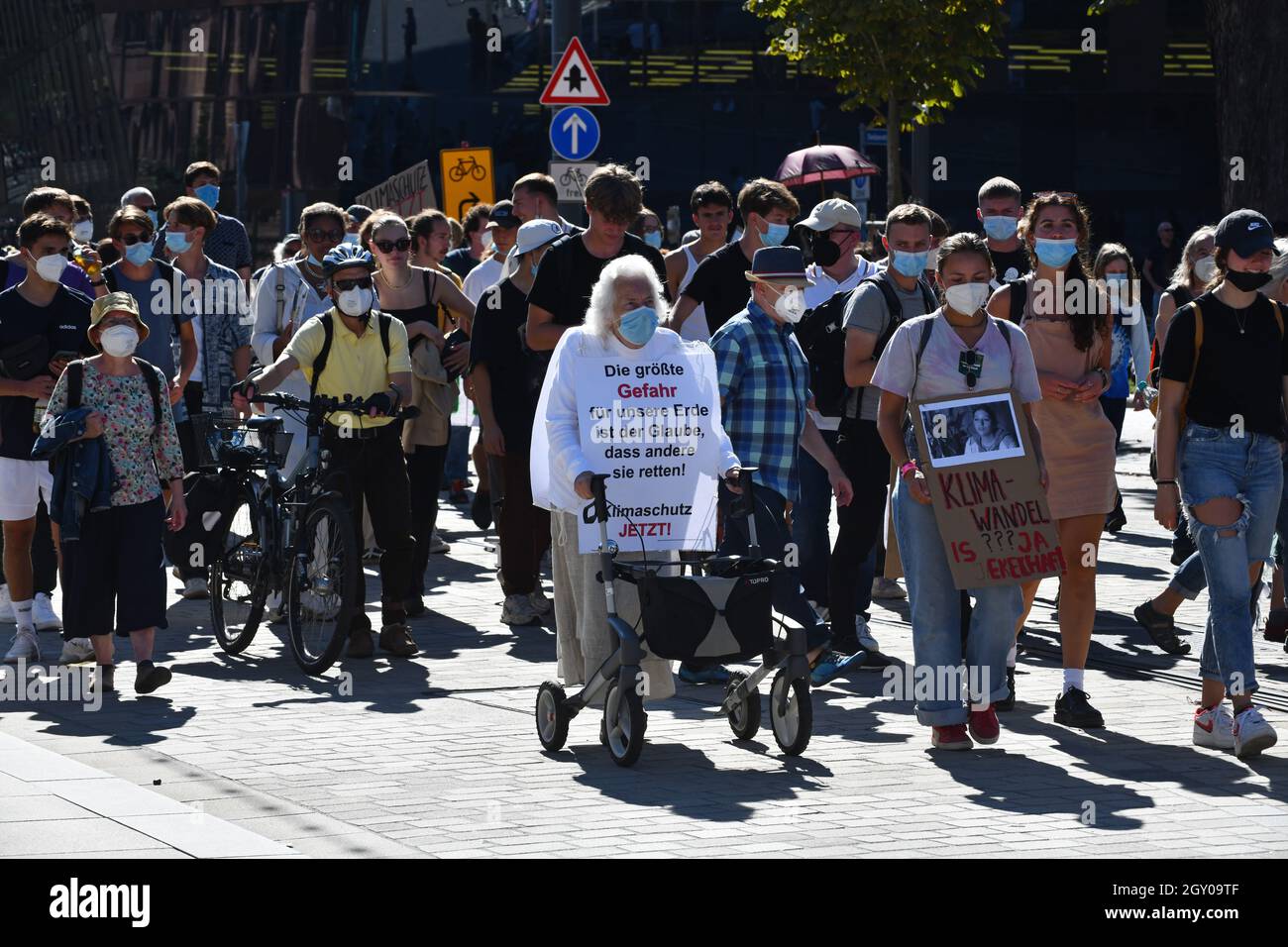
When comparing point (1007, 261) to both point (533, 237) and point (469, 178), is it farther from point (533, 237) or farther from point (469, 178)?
point (469, 178)

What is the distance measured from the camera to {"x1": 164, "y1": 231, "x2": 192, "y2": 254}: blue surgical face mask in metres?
12.8

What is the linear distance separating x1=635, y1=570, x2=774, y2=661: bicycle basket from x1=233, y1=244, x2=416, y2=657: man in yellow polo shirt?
2868 millimetres

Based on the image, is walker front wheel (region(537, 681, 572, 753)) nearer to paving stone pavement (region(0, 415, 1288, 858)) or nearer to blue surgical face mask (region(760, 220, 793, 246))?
paving stone pavement (region(0, 415, 1288, 858))

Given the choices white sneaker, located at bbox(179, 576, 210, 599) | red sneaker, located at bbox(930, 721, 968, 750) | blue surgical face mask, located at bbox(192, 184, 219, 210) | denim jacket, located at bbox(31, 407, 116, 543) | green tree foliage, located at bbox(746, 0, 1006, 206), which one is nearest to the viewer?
red sneaker, located at bbox(930, 721, 968, 750)

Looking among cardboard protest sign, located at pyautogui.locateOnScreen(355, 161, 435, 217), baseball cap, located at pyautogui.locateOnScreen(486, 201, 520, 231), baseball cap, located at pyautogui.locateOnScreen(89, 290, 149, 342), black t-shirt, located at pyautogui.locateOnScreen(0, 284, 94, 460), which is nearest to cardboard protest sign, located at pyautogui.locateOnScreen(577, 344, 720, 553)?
baseball cap, located at pyautogui.locateOnScreen(89, 290, 149, 342)

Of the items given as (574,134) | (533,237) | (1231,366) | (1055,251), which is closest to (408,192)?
(574,134)

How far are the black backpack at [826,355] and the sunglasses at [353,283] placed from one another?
2.01 meters

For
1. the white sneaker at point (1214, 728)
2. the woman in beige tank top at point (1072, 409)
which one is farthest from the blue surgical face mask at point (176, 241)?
the white sneaker at point (1214, 728)

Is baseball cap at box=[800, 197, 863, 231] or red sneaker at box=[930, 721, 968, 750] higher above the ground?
baseball cap at box=[800, 197, 863, 231]

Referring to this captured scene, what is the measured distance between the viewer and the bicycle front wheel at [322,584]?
10227mm

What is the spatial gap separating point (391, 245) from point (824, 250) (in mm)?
2372

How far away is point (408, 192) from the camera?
1908 centimetres

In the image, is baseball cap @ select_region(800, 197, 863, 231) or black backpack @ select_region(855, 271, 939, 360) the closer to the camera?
black backpack @ select_region(855, 271, 939, 360)
